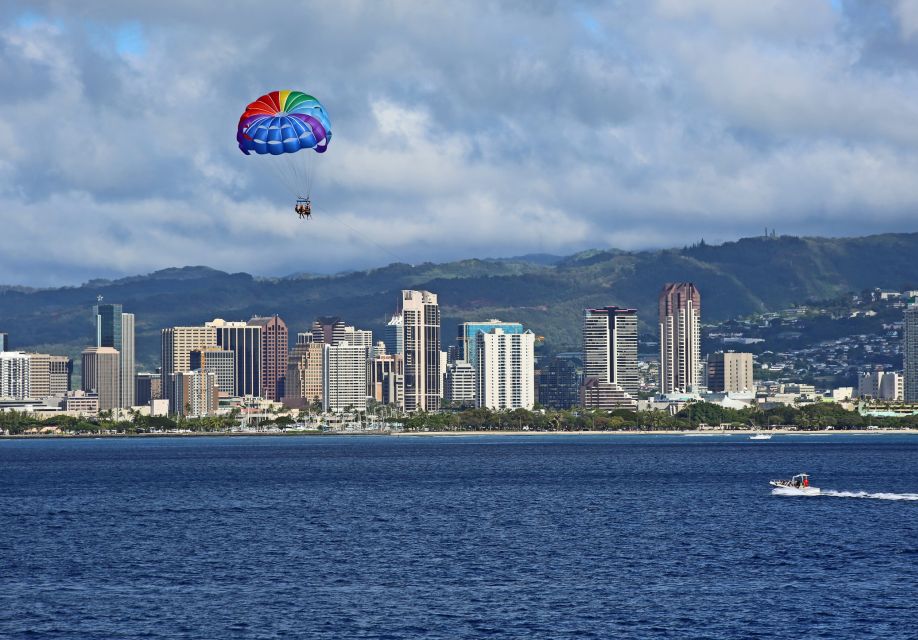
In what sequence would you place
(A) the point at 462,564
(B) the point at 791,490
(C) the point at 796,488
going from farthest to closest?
1. (C) the point at 796,488
2. (B) the point at 791,490
3. (A) the point at 462,564

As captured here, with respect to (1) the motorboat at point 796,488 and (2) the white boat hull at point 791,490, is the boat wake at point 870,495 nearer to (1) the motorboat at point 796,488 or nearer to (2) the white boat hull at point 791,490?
(2) the white boat hull at point 791,490

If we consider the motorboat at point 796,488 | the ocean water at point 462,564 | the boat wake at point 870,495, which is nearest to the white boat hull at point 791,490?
the motorboat at point 796,488

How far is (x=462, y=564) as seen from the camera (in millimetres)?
95438

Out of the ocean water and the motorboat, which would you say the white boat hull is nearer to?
the motorboat

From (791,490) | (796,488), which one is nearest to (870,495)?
(796,488)

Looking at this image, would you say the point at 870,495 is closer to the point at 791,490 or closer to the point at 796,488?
the point at 796,488

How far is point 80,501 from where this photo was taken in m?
148

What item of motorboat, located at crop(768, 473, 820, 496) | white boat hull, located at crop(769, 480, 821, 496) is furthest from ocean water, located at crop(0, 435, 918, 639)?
motorboat, located at crop(768, 473, 820, 496)

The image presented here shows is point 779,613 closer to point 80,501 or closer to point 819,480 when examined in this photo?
point 80,501

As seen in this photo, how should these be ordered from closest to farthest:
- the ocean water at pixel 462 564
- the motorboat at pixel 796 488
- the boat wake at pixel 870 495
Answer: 1. the ocean water at pixel 462 564
2. the boat wake at pixel 870 495
3. the motorboat at pixel 796 488

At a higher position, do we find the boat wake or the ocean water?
the boat wake

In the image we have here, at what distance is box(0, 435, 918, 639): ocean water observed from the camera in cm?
7575

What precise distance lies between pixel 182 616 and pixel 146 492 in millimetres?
84919

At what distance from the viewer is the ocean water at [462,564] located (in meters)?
75.8
